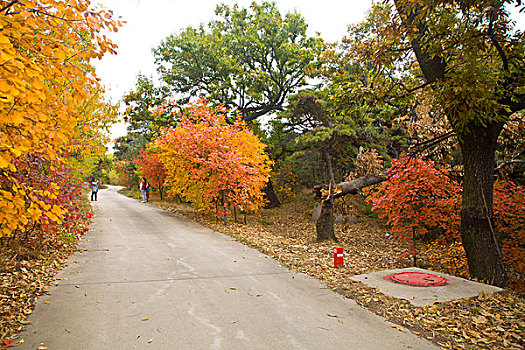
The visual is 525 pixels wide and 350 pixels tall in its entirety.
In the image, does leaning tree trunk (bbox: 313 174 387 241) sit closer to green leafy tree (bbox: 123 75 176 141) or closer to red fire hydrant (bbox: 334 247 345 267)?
red fire hydrant (bbox: 334 247 345 267)

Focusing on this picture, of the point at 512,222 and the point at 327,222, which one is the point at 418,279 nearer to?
the point at 512,222

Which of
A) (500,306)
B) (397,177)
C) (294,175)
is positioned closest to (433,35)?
(397,177)

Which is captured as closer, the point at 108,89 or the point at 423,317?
the point at 423,317

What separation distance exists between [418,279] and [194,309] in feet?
11.4

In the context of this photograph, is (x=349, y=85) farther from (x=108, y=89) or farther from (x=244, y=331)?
(x=108, y=89)

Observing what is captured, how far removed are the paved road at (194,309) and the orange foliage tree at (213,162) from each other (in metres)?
3.96

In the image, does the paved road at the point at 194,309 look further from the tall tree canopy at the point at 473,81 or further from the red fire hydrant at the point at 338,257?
the tall tree canopy at the point at 473,81

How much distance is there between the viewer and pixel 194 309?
397cm

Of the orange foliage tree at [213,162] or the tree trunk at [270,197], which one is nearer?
the orange foliage tree at [213,162]

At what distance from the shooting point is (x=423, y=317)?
3822 millimetres

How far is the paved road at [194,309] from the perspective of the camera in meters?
3.22

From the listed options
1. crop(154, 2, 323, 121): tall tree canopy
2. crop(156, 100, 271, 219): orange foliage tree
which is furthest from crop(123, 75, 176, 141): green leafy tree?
crop(156, 100, 271, 219): orange foliage tree

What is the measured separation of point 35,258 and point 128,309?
312cm

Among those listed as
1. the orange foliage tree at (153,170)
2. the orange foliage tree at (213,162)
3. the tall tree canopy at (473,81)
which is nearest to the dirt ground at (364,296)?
the tall tree canopy at (473,81)
